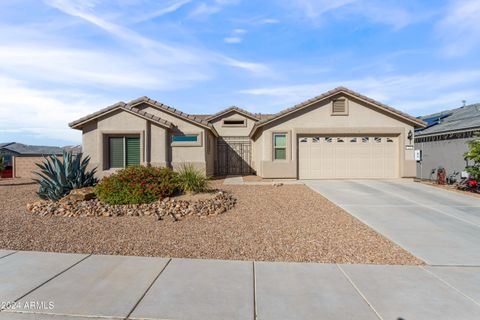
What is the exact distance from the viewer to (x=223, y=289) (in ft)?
12.7

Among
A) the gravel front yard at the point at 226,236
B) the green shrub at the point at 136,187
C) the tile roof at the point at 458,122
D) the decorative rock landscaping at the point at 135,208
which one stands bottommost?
the gravel front yard at the point at 226,236

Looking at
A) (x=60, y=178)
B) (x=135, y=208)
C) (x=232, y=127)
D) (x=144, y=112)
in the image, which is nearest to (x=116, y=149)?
(x=144, y=112)

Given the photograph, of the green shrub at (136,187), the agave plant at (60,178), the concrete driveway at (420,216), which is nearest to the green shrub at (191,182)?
the green shrub at (136,187)

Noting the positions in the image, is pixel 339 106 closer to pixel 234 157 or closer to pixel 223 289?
pixel 234 157

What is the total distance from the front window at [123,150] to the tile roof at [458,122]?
17.7m

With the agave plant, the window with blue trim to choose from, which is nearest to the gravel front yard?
the agave plant

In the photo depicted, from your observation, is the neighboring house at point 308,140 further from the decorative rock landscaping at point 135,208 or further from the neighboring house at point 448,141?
the decorative rock landscaping at point 135,208

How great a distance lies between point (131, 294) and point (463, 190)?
48.2ft

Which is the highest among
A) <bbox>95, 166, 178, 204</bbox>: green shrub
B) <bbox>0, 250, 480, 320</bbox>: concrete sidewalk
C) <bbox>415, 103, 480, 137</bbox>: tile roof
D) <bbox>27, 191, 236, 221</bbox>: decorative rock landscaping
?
<bbox>415, 103, 480, 137</bbox>: tile roof

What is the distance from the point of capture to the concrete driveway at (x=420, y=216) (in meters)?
5.43

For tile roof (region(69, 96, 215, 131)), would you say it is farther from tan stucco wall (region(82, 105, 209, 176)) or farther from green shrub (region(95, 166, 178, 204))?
green shrub (region(95, 166, 178, 204))

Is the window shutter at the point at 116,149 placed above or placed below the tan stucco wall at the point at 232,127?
below

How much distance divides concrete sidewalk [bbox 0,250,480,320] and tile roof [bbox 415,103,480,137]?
1503cm

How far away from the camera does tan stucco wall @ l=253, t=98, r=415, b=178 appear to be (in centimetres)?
1554
